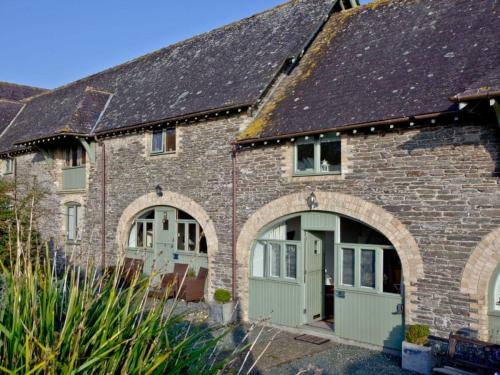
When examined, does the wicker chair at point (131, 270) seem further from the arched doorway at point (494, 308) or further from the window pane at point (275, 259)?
the arched doorway at point (494, 308)

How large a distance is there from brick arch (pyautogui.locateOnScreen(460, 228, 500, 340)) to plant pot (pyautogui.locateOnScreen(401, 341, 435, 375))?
92 cm

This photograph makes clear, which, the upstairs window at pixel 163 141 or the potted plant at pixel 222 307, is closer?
the potted plant at pixel 222 307

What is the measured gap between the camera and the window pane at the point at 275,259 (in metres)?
12.3

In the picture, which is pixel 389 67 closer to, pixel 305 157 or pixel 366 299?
pixel 305 157

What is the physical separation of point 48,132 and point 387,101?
13310 mm

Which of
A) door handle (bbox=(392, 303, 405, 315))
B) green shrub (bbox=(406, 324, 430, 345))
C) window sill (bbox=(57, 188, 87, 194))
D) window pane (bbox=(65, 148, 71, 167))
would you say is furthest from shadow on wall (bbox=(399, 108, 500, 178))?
window pane (bbox=(65, 148, 71, 167))

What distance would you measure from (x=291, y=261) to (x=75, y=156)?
35.4 ft

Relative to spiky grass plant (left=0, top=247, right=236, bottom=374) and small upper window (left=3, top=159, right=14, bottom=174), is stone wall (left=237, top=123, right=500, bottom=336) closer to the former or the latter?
spiky grass plant (left=0, top=247, right=236, bottom=374)

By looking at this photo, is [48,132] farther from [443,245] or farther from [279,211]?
[443,245]

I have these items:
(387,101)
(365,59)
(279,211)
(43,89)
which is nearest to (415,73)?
(387,101)

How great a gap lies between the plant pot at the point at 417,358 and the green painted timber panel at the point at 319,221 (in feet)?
9.77

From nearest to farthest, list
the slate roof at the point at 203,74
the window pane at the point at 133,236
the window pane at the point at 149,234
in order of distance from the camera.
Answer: the slate roof at the point at 203,74 < the window pane at the point at 149,234 < the window pane at the point at 133,236

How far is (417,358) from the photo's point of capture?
349 inches

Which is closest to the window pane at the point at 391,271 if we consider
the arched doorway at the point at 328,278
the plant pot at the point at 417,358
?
the arched doorway at the point at 328,278
